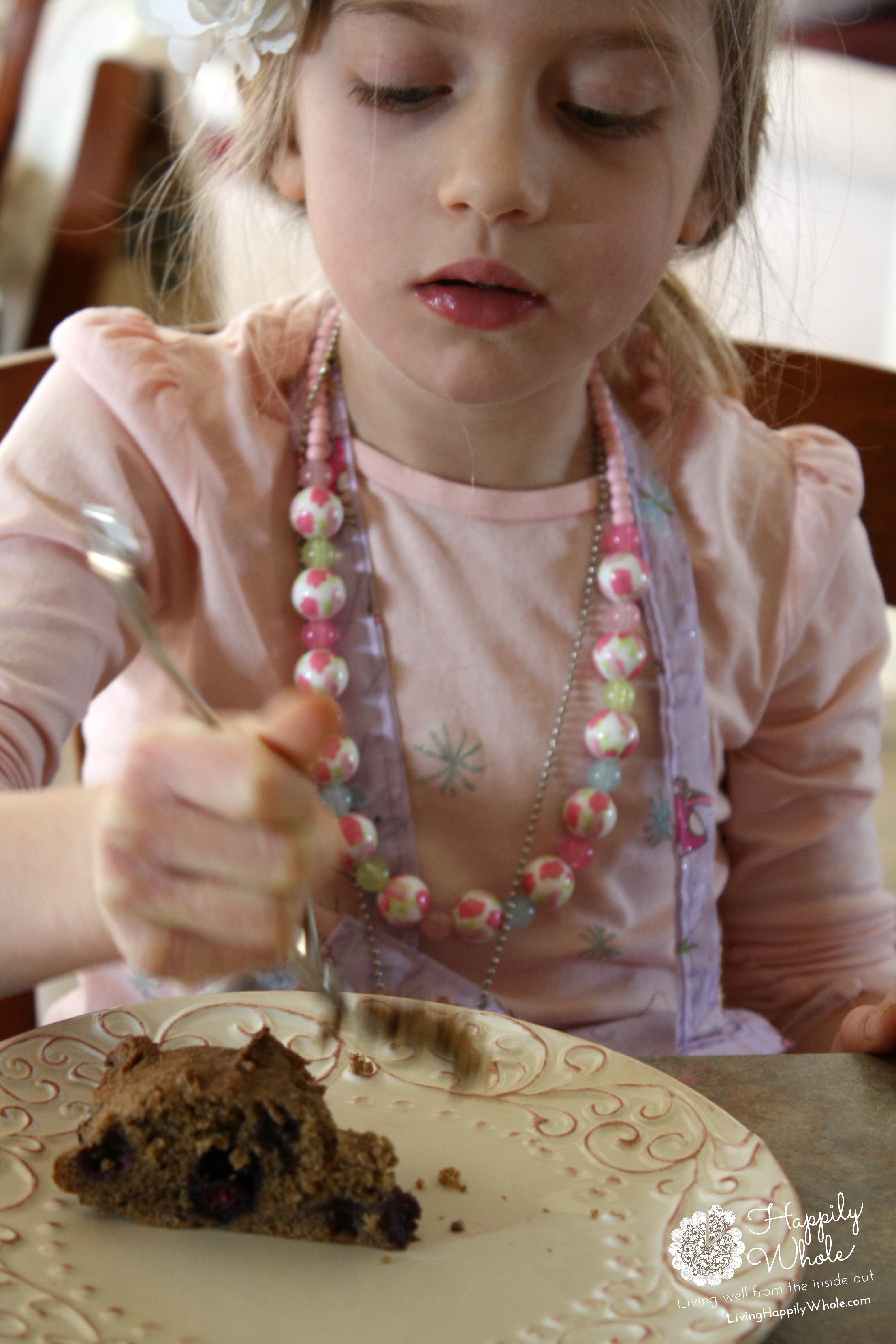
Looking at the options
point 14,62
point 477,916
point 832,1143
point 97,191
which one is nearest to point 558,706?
point 477,916

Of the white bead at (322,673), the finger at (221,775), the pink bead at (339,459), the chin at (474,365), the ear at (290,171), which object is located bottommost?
the white bead at (322,673)

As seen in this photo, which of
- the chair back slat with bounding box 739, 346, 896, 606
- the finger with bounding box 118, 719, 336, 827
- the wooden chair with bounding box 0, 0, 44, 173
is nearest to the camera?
the finger with bounding box 118, 719, 336, 827

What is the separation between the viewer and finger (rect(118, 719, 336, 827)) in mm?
393

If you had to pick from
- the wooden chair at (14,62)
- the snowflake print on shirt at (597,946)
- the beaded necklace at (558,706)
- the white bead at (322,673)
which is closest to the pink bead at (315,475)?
the beaded necklace at (558,706)

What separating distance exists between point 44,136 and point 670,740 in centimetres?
233

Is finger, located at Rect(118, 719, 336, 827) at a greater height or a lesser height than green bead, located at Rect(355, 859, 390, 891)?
greater

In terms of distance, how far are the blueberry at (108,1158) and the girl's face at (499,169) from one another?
409mm

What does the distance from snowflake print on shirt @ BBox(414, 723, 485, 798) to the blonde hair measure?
292mm

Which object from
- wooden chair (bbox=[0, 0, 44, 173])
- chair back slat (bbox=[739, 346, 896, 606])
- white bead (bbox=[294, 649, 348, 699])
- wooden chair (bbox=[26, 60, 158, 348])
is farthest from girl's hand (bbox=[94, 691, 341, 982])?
wooden chair (bbox=[0, 0, 44, 173])

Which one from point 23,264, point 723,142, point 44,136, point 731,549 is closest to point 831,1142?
point 731,549

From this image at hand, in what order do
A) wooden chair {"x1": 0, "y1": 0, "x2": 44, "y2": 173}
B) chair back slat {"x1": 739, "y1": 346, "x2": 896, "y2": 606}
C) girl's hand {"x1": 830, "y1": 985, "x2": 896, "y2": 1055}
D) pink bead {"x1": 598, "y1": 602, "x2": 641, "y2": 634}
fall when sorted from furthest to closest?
wooden chair {"x1": 0, "y1": 0, "x2": 44, "y2": 173}
chair back slat {"x1": 739, "y1": 346, "x2": 896, "y2": 606}
pink bead {"x1": 598, "y1": 602, "x2": 641, "y2": 634}
girl's hand {"x1": 830, "y1": 985, "x2": 896, "y2": 1055}

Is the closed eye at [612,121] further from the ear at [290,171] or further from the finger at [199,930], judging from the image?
the finger at [199,930]

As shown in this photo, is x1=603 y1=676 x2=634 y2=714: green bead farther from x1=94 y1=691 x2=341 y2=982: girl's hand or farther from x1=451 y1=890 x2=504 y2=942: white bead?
x1=94 y1=691 x2=341 y2=982: girl's hand

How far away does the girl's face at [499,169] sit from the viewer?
625 mm
